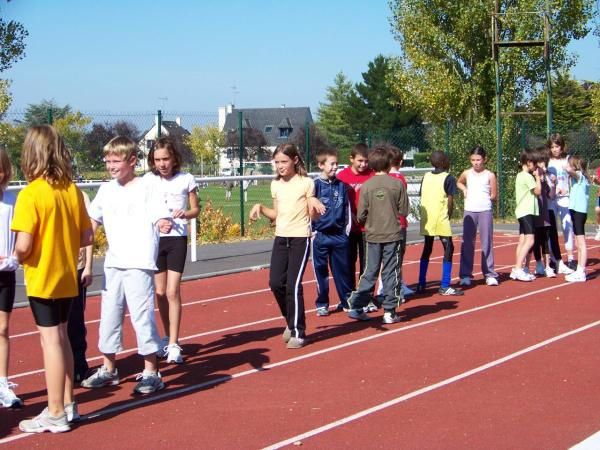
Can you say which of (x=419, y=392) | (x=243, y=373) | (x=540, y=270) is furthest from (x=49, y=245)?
(x=540, y=270)

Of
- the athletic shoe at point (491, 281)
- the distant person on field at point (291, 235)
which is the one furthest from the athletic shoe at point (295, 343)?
the athletic shoe at point (491, 281)

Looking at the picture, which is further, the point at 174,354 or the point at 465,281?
the point at 465,281

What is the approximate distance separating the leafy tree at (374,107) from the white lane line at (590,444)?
81433 millimetres

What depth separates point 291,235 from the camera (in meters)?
9.30

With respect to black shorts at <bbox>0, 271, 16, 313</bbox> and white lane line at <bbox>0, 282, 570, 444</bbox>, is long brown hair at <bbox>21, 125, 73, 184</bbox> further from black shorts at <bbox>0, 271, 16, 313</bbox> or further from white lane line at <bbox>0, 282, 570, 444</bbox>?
white lane line at <bbox>0, 282, 570, 444</bbox>

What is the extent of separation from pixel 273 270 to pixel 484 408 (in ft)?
9.97

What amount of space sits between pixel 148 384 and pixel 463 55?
31.4 meters

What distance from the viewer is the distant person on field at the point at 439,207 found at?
1243 cm

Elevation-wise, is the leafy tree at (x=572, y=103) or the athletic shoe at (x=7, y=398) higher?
the leafy tree at (x=572, y=103)

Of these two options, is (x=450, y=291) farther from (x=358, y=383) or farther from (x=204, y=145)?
(x=204, y=145)

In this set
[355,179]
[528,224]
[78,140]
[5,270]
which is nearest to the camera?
[5,270]

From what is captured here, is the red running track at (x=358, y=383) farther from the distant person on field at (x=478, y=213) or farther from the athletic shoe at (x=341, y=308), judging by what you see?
the distant person on field at (x=478, y=213)

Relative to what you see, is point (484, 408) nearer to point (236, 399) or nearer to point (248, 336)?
point (236, 399)

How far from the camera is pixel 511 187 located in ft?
86.5
